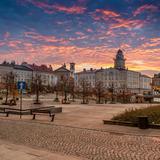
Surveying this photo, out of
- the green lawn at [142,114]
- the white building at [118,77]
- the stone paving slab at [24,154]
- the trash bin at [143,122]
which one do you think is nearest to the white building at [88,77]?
the white building at [118,77]

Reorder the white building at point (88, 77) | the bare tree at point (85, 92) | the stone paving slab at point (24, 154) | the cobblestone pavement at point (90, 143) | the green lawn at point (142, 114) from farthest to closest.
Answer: the white building at point (88, 77) → the bare tree at point (85, 92) → the green lawn at point (142, 114) → the cobblestone pavement at point (90, 143) → the stone paving slab at point (24, 154)

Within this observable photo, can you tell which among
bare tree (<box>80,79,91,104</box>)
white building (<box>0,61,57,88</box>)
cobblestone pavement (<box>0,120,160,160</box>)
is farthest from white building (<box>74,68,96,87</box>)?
cobblestone pavement (<box>0,120,160,160</box>)

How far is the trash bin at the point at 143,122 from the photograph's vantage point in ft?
52.9

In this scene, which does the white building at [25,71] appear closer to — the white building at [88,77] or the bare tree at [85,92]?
the white building at [88,77]

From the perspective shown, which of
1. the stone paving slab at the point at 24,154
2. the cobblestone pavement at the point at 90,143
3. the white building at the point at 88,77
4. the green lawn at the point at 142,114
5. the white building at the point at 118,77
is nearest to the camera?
the stone paving slab at the point at 24,154

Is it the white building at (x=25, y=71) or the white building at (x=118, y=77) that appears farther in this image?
the white building at (x=118, y=77)

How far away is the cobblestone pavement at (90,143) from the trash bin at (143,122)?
2.41 m

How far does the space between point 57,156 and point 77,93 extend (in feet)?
288

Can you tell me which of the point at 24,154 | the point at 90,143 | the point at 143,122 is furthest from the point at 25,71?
the point at 24,154

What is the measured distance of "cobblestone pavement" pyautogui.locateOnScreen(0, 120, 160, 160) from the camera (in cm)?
1000

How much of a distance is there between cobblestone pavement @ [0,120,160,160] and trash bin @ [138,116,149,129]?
2413 mm

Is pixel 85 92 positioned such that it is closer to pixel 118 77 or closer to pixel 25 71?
pixel 118 77

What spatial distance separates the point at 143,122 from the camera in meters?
16.1

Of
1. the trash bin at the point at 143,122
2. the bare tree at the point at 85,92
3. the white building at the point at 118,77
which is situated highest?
the white building at the point at 118,77
